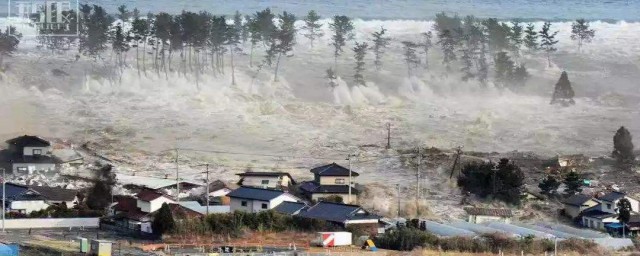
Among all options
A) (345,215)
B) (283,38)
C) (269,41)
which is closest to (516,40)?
(283,38)

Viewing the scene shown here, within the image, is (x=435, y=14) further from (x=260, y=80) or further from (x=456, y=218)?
(x=456, y=218)

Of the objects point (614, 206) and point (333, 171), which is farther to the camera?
point (333, 171)

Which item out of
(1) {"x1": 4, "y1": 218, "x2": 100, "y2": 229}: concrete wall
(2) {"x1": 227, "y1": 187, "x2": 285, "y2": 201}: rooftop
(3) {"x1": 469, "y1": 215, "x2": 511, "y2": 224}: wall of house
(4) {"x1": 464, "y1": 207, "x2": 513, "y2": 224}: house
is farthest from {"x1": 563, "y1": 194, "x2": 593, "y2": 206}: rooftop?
(1) {"x1": 4, "y1": 218, "x2": 100, "y2": 229}: concrete wall

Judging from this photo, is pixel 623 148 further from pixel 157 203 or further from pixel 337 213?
pixel 157 203

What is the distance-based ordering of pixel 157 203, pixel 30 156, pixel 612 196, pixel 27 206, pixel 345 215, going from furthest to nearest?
1. pixel 30 156
2. pixel 612 196
3. pixel 27 206
4. pixel 157 203
5. pixel 345 215

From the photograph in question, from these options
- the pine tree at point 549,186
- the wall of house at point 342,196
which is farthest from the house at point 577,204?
the wall of house at point 342,196
